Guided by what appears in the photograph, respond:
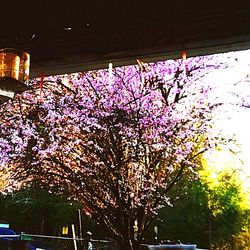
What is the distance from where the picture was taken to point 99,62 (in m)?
2.55

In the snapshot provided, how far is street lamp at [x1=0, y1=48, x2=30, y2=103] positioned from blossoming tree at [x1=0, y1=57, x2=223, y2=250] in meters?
4.41

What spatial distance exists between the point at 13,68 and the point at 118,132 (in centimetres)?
480

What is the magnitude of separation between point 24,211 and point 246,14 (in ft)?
44.7

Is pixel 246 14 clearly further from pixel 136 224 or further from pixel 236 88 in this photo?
pixel 136 224

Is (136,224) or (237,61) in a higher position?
(237,61)

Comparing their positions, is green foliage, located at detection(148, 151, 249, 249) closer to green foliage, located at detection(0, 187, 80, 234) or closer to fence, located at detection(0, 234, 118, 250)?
fence, located at detection(0, 234, 118, 250)

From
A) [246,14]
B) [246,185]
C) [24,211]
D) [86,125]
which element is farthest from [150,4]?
[24,211]

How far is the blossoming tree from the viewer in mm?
7102

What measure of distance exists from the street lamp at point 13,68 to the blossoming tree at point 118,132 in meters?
4.41

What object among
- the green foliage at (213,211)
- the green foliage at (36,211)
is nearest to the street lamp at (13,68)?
the green foliage at (213,211)

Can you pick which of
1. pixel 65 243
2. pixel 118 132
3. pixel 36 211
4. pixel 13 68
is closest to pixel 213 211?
pixel 65 243

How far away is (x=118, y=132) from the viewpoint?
7168 mm

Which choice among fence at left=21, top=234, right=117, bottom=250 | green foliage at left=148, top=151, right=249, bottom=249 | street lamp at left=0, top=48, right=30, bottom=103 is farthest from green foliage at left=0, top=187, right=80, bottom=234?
street lamp at left=0, top=48, right=30, bottom=103

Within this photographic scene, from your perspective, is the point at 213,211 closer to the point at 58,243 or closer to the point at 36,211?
the point at 58,243
